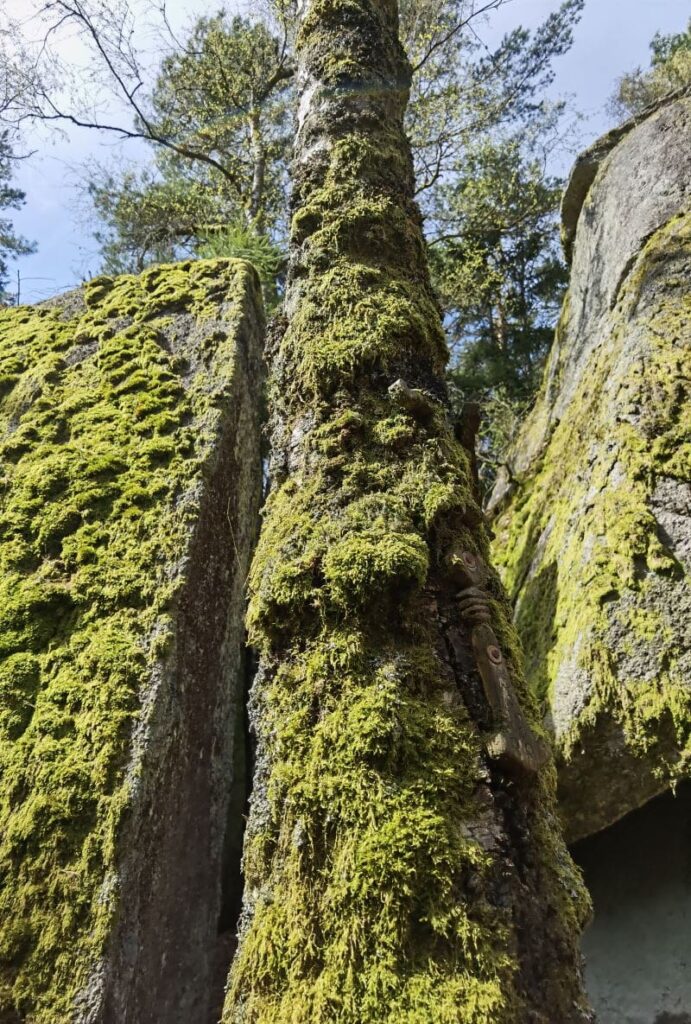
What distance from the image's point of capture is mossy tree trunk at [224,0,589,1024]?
51.2 inches

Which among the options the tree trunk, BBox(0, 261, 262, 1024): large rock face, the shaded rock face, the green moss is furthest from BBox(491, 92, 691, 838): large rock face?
the tree trunk

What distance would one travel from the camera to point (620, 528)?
2.76m

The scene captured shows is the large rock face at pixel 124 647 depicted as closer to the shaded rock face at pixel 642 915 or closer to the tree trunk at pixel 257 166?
the shaded rock face at pixel 642 915

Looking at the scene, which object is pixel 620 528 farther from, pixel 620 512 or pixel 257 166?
pixel 257 166

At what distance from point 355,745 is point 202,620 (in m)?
1.25

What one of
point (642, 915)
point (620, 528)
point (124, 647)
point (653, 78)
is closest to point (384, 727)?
point (124, 647)

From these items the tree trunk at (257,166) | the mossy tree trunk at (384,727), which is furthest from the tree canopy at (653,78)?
the mossy tree trunk at (384,727)

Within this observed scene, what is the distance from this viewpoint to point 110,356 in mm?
3455

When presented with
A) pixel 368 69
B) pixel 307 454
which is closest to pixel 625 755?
pixel 307 454

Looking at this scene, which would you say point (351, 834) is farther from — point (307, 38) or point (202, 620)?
point (307, 38)

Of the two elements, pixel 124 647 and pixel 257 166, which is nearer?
pixel 124 647

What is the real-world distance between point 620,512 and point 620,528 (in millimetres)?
88

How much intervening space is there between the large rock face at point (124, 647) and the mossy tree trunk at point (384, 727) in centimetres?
65

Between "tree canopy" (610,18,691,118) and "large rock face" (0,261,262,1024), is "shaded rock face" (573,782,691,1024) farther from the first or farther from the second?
"tree canopy" (610,18,691,118)
